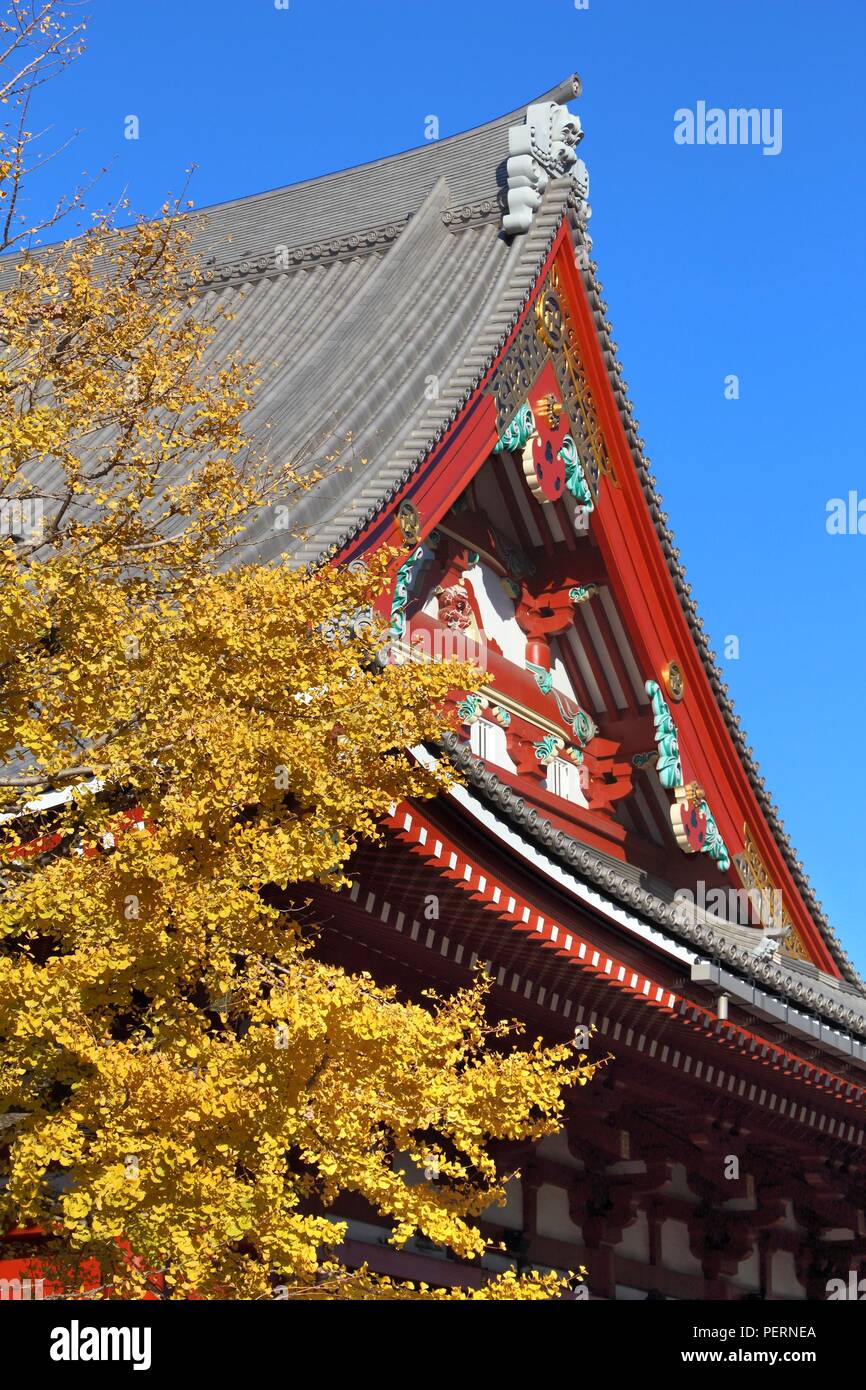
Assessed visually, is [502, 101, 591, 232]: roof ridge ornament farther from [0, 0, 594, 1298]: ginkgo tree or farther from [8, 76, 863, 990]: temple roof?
[0, 0, 594, 1298]: ginkgo tree

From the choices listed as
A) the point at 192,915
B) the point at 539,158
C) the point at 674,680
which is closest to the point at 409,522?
the point at 674,680

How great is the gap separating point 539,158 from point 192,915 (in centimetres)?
975

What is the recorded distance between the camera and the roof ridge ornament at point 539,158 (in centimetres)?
1419

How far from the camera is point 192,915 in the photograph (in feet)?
20.2

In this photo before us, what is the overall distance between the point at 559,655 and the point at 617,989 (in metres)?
5.16

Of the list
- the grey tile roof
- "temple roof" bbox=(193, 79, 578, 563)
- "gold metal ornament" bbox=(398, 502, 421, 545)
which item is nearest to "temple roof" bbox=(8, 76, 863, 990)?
"temple roof" bbox=(193, 79, 578, 563)

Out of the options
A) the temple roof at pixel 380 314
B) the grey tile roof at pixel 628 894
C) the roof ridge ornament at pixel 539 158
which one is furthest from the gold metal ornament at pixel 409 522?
the roof ridge ornament at pixel 539 158

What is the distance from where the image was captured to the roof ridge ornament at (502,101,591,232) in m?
14.2

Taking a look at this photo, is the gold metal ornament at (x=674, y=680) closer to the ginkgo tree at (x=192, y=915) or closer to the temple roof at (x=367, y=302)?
the temple roof at (x=367, y=302)

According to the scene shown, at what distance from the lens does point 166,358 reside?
746cm

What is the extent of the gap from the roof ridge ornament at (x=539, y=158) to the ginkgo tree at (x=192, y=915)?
761 cm

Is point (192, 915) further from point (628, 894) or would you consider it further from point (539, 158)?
point (539, 158)

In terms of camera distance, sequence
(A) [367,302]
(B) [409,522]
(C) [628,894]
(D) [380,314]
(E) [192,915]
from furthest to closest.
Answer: (A) [367,302]
(D) [380,314]
(B) [409,522]
(C) [628,894]
(E) [192,915]
